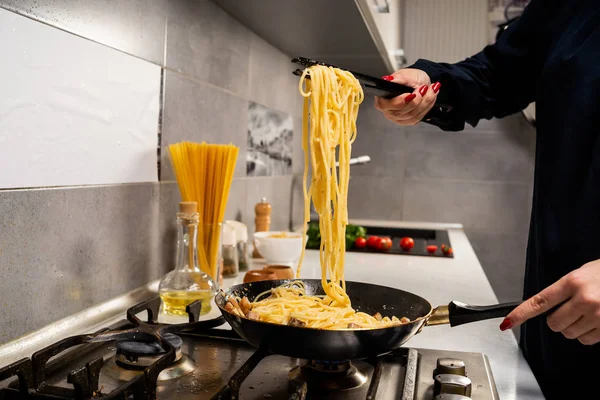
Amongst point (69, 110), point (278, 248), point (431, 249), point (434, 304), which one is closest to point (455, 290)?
point (434, 304)

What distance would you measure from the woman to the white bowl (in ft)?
1.93

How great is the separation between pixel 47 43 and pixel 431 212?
2893mm

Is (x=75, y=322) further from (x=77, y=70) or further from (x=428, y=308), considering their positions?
(x=428, y=308)

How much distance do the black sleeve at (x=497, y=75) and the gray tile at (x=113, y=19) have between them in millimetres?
614

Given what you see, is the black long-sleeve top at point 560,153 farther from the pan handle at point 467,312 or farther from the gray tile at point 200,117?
the gray tile at point 200,117

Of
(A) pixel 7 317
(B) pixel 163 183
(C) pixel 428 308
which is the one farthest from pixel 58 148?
(C) pixel 428 308

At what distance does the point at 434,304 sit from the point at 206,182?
0.63 metres

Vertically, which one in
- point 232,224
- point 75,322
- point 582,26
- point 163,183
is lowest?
point 75,322

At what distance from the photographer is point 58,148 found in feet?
3.42

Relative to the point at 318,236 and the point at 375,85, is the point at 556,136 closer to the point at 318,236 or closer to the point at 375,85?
the point at 375,85

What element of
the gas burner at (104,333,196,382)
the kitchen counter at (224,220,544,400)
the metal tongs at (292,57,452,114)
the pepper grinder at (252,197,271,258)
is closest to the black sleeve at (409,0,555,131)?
the metal tongs at (292,57,452,114)

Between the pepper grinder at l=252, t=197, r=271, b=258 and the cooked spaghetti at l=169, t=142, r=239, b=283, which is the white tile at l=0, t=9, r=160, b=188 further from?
the pepper grinder at l=252, t=197, r=271, b=258

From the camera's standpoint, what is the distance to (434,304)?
145 cm

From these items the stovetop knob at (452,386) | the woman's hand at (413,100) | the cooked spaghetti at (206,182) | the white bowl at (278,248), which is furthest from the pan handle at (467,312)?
the white bowl at (278,248)
